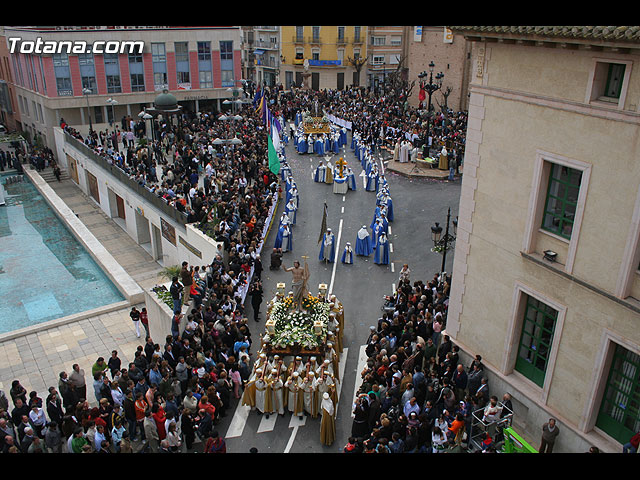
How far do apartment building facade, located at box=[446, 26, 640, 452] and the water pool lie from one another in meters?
18.4

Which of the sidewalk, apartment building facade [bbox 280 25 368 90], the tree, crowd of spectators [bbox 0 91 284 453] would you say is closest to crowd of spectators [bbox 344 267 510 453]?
crowd of spectators [bbox 0 91 284 453]

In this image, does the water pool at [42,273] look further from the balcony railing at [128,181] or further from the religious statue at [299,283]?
the religious statue at [299,283]

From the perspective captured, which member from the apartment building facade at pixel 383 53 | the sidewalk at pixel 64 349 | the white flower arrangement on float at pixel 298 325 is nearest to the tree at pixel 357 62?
the apartment building facade at pixel 383 53

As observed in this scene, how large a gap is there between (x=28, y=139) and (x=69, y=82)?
312 inches

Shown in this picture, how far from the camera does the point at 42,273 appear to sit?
91.0 feet

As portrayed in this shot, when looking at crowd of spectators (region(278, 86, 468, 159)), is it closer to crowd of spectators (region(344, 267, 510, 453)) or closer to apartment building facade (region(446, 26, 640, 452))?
crowd of spectators (region(344, 267, 510, 453))

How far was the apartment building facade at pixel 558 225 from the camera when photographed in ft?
30.1

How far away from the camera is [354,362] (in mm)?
15102

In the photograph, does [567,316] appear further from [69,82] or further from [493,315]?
[69,82]

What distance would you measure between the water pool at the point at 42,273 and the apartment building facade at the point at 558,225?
1837cm

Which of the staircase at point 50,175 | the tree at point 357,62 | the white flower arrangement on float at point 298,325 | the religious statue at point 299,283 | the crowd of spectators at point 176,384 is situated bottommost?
the staircase at point 50,175

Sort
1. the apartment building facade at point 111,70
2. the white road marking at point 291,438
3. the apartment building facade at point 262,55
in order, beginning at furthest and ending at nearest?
1. the apartment building facade at point 262,55
2. the apartment building facade at point 111,70
3. the white road marking at point 291,438

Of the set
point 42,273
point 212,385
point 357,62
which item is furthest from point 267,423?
point 357,62
